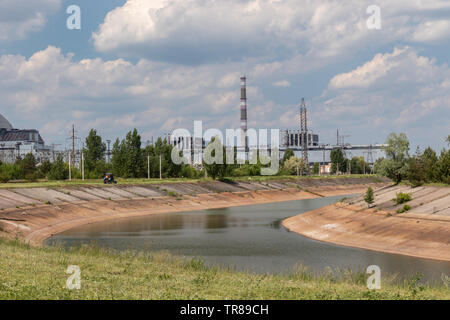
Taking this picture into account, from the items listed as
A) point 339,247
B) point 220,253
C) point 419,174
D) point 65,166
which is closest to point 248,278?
point 220,253

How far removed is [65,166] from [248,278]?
101557mm

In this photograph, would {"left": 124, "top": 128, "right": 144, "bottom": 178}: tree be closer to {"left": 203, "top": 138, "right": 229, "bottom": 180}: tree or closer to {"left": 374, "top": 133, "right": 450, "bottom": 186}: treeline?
{"left": 203, "top": 138, "right": 229, "bottom": 180}: tree

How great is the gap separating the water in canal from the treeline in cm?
1647

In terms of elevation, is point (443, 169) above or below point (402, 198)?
above

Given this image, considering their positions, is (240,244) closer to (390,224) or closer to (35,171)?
(390,224)

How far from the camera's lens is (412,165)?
210ft

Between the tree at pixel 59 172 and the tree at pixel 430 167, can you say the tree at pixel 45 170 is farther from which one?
the tree at pixel 430 167

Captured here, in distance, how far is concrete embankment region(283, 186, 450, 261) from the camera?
129ft

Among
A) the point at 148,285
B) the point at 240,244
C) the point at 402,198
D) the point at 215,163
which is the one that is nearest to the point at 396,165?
the point at 402,198

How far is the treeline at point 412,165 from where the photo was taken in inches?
2357

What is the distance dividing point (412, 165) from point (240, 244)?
1161 inches

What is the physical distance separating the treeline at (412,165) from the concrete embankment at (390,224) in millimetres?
2419

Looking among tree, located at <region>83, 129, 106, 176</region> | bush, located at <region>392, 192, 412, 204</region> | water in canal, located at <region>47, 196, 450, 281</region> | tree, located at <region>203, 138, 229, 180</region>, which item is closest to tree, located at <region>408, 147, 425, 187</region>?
bush, located at <region>392, 192, 412, 204</region>
